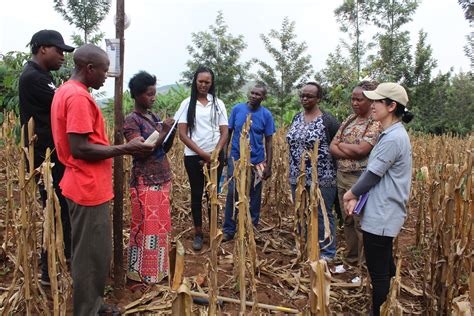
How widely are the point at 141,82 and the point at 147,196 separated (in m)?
0.80

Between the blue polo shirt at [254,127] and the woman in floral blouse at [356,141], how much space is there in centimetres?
87

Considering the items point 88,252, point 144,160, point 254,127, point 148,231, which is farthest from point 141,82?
point 254,127

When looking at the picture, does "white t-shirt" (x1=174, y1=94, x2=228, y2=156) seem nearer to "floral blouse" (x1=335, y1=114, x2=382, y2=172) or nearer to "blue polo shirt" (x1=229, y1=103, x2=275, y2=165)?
"blue polo shirt" (x1=229, y1=103, x2=275, y2=165)

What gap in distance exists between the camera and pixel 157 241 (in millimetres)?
2959

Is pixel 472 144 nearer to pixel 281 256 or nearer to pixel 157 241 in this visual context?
pixel 281 256

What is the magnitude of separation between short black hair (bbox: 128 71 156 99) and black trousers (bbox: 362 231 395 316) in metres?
1.73

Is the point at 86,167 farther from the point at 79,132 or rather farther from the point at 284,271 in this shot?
the point at 284,271

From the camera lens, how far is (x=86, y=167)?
7.00ft

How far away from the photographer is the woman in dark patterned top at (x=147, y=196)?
2.87 meters

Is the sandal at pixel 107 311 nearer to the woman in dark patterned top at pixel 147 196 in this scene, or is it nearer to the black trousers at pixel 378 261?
the woman in dark patterned top at pixel 147 196

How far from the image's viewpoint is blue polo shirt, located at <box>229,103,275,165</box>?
12.8ft

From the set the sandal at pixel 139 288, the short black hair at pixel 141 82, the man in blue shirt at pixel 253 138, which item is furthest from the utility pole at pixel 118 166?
the man in blue shirt at pixel 253 138

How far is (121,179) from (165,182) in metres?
0.36

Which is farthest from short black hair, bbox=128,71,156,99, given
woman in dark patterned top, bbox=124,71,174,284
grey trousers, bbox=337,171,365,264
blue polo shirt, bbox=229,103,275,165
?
grey trousers, bbox=337,171,365,264
